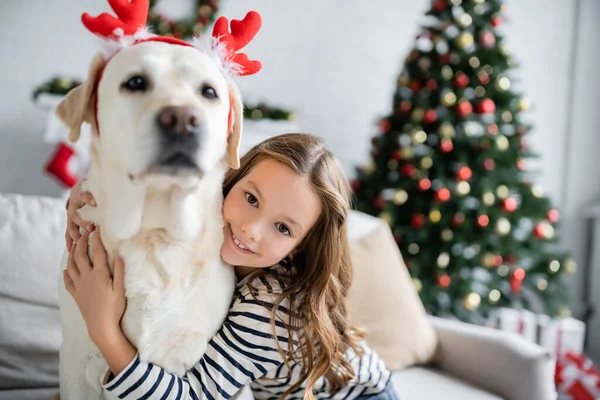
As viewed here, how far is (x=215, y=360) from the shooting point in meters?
1.00

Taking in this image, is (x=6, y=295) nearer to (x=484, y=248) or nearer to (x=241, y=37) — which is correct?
(x=241, y=37)

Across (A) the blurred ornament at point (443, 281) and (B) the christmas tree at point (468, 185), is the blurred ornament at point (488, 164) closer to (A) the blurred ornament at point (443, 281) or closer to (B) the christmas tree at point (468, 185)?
(B) the christmas tree at point (468, 185)

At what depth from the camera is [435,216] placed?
8.73 ft

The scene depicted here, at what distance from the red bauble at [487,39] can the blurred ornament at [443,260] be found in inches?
43.2

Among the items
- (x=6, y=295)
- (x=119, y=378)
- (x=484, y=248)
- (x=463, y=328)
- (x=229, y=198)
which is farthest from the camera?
(x=484, y=248)

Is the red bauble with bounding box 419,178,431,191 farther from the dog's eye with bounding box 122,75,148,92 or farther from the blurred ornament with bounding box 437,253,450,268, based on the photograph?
the dog's eye with bounding box 122,75,148,92

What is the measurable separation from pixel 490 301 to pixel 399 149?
36.4 inches

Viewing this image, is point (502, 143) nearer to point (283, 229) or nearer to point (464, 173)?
point (464, 173)

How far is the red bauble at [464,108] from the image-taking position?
2.64m

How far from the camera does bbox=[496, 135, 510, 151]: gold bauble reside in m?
2.66

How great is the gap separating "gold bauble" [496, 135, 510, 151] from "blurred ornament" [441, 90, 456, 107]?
0.29 metres

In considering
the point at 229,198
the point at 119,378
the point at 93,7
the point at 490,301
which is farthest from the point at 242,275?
the point at 93,7

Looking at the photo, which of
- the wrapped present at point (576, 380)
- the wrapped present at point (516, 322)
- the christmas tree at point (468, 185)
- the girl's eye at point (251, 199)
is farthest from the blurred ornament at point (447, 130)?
the girl's eye at point (251, 199)

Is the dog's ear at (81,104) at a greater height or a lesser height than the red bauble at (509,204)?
greater
